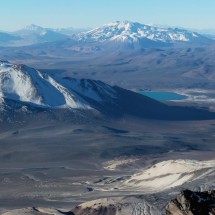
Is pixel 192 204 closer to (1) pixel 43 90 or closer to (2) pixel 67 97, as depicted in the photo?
(2) pixel 67 97

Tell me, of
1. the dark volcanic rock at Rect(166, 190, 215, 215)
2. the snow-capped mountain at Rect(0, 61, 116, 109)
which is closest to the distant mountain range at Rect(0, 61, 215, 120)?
the snow-capped mountain at Rect(0, 61, 116, 109)

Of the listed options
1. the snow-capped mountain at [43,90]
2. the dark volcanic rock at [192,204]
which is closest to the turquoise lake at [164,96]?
the snow-capped mountain at [43,90]

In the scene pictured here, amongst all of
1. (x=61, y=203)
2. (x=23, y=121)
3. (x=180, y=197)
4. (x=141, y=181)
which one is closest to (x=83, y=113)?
(x=23, y=121)

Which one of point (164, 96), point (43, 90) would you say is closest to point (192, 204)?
point (43, 90)

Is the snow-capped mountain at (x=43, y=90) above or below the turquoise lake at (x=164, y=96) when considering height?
above

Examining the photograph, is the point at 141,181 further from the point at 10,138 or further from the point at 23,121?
the point at 23,121

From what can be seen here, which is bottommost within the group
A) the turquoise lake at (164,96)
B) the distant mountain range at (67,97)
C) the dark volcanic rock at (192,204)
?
the turquoise lake at (164,96)

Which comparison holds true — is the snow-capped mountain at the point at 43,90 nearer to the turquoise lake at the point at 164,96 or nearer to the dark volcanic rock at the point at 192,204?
the turquoise lake at the point at 164,96
